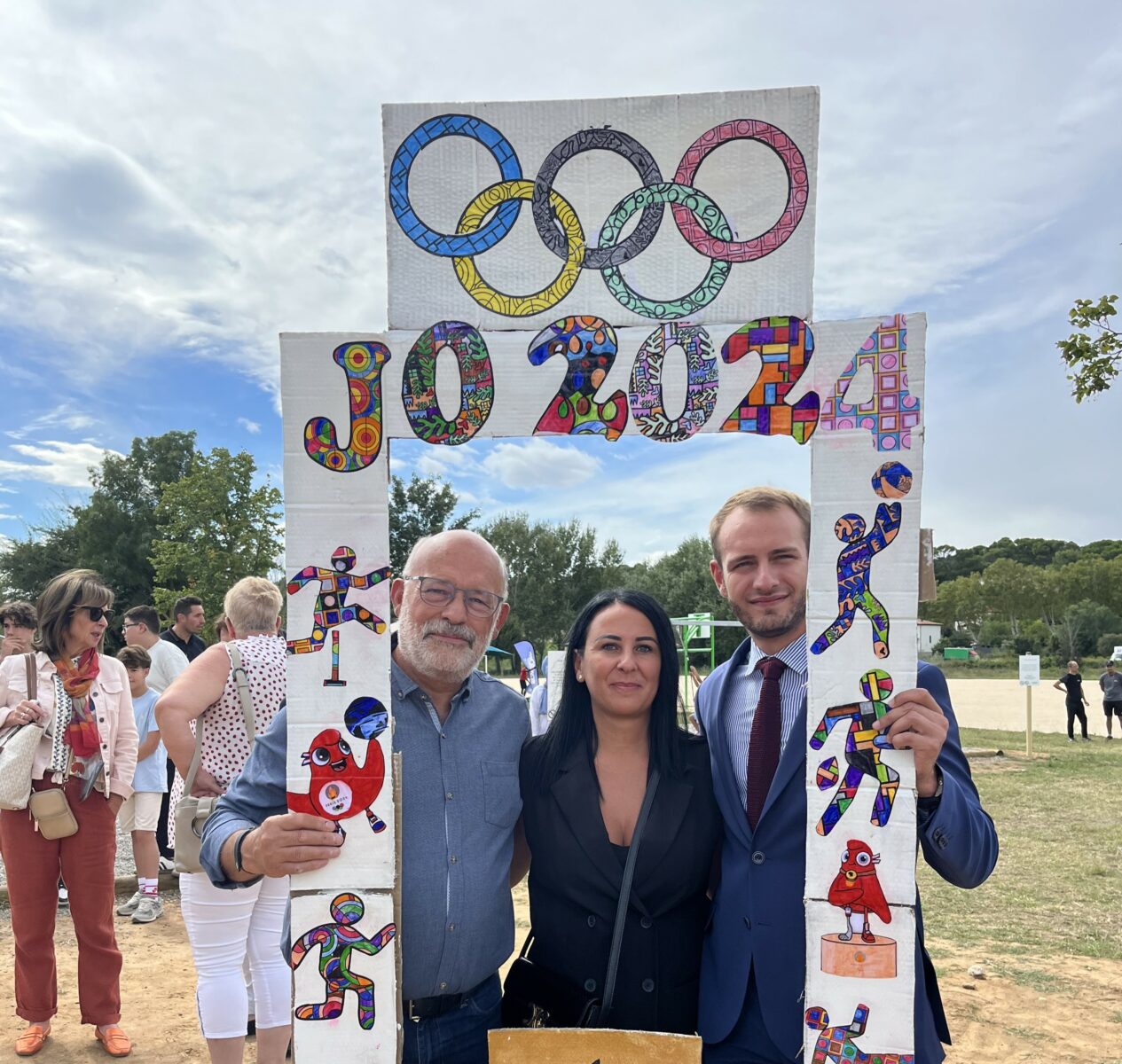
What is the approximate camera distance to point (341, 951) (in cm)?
210

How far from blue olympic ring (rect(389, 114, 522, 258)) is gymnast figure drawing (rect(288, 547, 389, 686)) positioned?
80 cm

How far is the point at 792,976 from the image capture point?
2162 mm

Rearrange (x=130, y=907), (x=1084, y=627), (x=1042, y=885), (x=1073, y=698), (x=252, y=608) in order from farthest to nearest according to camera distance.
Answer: (x=1084, y=627), (x=1073, y=698), (x=1042, y=885), (x=130, y=907), (x=252, y=608)

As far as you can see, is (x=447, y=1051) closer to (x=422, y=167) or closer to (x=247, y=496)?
(x=422, y=167)

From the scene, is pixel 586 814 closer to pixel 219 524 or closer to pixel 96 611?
pixel 96 611

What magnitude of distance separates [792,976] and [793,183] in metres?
1.96

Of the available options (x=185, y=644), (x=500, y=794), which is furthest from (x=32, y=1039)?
(x=185, y=644)

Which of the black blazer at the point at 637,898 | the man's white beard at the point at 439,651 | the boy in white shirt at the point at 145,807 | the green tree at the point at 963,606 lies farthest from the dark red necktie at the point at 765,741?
the green tree at the point at 963,606

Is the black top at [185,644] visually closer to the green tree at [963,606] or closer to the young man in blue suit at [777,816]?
the young man in blue suit at [777,816]

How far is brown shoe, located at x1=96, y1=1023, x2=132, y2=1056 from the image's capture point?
4.42 metres

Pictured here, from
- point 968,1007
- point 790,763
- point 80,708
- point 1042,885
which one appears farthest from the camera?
point 1042,885

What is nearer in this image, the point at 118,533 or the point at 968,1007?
the point at 968,1007

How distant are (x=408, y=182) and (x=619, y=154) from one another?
0.53 meters

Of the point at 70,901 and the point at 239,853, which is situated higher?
the point at 239,853
